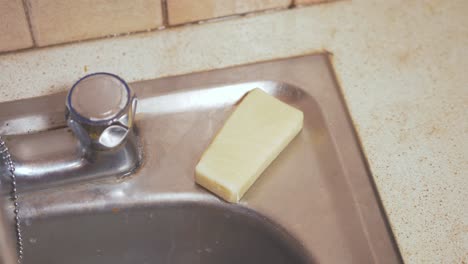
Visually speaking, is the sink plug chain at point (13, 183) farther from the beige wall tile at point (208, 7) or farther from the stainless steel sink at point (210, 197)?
the beige wall tile at point (208, 7)

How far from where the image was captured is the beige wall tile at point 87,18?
614mm

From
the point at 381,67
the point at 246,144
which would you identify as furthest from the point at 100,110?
the point at 381,67

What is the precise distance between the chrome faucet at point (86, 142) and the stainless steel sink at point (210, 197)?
2 cm

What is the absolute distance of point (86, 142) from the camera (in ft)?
1.76

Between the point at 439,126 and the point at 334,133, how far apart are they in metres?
0.11

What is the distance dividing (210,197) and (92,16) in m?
0.23

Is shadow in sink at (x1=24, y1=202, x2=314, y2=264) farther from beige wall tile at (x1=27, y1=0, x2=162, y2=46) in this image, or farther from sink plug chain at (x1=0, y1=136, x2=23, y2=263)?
beige wall tile at (x1=27, y1=0, x2=162, y2=46)

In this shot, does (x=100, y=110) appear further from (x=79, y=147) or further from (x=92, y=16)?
(x=92, y=16)

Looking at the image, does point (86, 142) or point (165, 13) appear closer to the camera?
point (86, 142)

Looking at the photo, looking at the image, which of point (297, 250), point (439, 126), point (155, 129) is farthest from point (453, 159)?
→ point (155, 129)

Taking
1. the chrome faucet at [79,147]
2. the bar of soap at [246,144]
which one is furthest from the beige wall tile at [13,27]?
the bar of soap at [246,144]

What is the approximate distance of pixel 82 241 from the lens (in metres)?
0.60

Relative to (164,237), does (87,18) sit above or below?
above

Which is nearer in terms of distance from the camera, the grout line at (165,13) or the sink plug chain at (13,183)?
the sink plug chain at (13,183)
